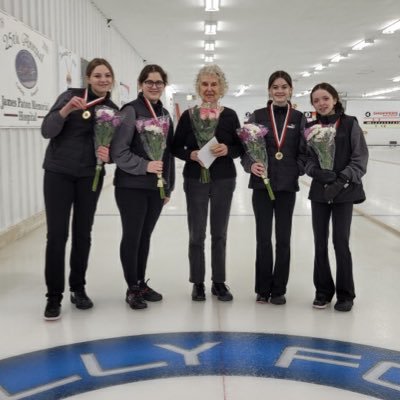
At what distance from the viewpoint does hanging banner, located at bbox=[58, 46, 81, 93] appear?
6.83 metres

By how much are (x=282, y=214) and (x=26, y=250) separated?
280cm

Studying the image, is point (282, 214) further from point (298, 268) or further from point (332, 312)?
point (298, 268)

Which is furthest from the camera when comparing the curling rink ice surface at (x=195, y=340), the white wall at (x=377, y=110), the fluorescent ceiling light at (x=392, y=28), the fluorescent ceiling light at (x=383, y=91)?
the white wall at (x=377, y=110)

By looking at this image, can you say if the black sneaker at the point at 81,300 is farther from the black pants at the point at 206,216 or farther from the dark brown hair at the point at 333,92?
the dark brown hair at the point at 333,92

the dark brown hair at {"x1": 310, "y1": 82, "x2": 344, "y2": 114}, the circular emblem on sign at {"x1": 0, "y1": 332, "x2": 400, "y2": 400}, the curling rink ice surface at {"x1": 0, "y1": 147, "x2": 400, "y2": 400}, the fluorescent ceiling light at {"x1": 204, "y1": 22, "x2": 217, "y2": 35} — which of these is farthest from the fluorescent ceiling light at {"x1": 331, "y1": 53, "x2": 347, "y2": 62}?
the circular emblem on sign at {"x1": 0, "y1": 332, "x2": 400, "y2": 400}

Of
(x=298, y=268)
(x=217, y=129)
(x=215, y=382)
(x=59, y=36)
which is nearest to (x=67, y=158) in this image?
(x=217, y=129)

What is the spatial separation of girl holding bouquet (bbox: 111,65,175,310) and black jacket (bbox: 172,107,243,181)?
0.30 feet

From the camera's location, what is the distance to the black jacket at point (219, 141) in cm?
318

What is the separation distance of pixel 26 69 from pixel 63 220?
313 cm

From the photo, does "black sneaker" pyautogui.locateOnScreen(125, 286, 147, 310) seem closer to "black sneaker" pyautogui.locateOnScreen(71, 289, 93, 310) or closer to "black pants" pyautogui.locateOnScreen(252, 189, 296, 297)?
"black sneaker" pyautogui.locateOnScreen(71, 289, 93, 310)

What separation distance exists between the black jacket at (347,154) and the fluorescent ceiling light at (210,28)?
8230 millimetres

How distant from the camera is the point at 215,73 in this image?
309 cm

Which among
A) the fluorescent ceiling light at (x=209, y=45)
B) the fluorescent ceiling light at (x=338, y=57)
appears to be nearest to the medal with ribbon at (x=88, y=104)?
the fluorescent ceiling light at (x=209, y=45)

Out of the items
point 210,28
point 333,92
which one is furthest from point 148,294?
point 210,28
